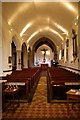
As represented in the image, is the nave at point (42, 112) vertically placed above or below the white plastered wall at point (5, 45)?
below

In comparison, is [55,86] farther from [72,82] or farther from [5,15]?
[5,15]

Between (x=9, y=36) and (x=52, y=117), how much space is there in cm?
838

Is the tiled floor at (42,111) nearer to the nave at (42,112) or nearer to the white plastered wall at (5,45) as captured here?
the nave at (42,112)

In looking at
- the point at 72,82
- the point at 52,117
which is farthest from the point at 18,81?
the point at 52,117

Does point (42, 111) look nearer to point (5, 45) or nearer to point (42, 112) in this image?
→ point (42, 112)

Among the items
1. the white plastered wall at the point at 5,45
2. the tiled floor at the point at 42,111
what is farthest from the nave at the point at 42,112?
the white plastered wall at the point at 5,45

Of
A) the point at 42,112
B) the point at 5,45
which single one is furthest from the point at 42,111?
the point at 5,45

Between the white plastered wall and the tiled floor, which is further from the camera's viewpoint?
the white plastered wall

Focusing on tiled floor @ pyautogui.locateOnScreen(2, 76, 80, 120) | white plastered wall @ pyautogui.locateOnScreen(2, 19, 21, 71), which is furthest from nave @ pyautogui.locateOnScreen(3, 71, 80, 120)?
white plastered wall @ pyautogui.locateOnScreen(2, 19, 21, 71)

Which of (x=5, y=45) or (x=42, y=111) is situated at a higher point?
(x=5, y=45)

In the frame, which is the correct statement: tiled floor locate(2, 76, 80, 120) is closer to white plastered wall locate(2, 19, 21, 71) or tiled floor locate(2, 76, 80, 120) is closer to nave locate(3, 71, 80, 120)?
nave locate(3, 71, 80, 120)

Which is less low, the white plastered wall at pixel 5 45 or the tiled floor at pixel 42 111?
the white plastered wall at pixel 5 45

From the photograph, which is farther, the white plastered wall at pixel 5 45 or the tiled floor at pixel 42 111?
the white plastered wall at pixel 5 45

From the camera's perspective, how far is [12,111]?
5.66m
